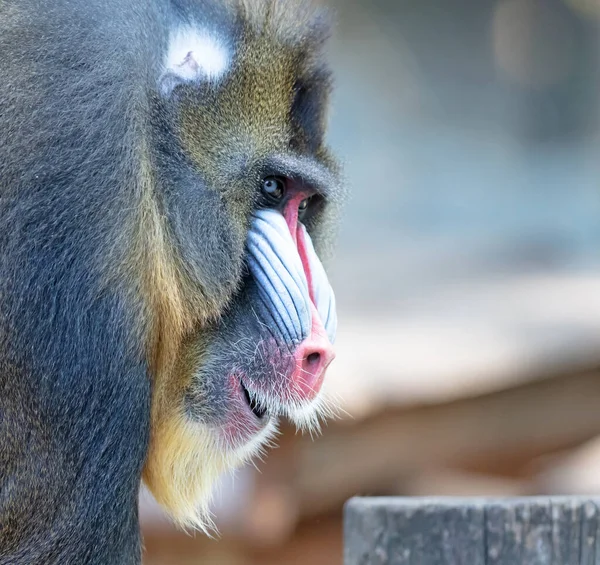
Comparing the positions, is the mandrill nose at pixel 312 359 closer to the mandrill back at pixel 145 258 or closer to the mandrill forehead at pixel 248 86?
the mandrill back at pixel 145 258

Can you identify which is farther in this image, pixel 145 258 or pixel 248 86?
pixel 248 86

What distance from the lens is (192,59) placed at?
2.70m

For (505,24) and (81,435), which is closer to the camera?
(81,435)

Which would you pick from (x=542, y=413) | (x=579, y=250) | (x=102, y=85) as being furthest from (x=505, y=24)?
(x=102, y=85)

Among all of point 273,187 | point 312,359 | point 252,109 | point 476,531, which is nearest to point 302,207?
point 273,187

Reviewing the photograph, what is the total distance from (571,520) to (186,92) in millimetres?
1498

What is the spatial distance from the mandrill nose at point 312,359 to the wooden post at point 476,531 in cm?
47

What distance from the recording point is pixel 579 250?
11.2 m

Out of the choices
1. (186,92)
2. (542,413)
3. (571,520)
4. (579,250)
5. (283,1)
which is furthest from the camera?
(579,250)

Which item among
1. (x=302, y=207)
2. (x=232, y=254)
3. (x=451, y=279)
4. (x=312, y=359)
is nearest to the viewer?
(x=232, y=254)

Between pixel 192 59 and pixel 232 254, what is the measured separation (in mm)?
558

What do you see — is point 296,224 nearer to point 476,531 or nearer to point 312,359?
point 312,359

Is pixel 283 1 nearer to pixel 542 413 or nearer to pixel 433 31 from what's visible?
pixel 542 413

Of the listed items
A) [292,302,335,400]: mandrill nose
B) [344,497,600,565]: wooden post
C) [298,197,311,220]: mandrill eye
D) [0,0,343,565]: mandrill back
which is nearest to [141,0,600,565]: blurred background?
[298,197,311,220]: mandrill eye
